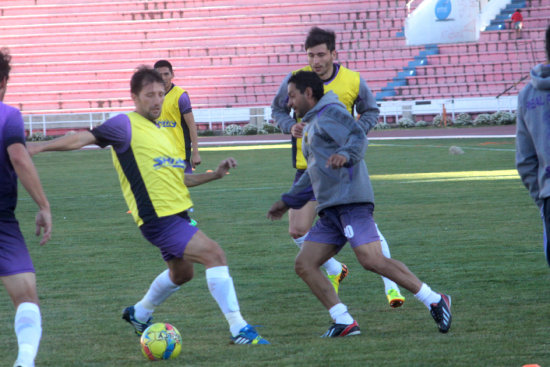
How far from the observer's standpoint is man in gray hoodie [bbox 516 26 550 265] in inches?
187

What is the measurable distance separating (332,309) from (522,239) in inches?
177

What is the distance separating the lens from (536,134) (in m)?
4.80

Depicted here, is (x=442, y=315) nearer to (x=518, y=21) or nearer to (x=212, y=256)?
(x=212, y=256)

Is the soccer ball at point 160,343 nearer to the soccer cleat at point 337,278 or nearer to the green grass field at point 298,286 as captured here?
the green grass field at point 298,286

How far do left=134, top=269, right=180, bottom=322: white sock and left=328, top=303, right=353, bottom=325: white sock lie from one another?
1072 mm

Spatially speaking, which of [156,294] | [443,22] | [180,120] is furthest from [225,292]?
[443,22]

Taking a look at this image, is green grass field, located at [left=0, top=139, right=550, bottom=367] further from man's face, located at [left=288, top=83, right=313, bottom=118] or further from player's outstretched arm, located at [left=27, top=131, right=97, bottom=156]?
man's face, located at [left=288, top=83, right=313, bottom=118]

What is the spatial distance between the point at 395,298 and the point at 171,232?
2013 mm

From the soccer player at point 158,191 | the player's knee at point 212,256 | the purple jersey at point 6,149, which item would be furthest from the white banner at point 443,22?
the purple jersey at point 6,149

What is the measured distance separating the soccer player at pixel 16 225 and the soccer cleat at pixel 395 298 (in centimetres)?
293

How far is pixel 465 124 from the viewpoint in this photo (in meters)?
37.7

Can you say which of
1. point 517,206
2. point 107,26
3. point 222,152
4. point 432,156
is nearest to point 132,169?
point 517,206

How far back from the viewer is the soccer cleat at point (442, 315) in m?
5.92

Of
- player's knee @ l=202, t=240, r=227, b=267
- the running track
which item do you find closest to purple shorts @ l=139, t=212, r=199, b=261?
player's knee @ l=202, t=240, r=227, b=267
